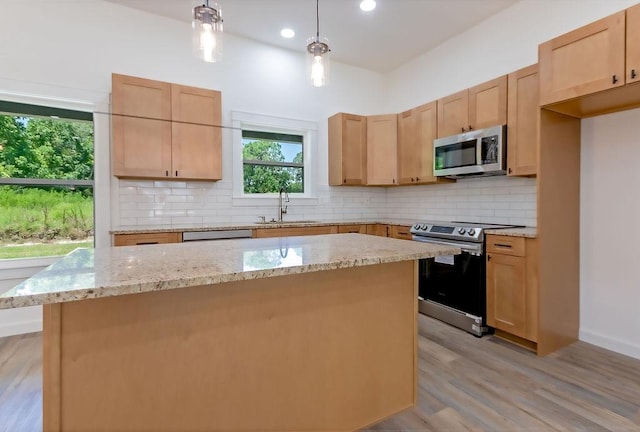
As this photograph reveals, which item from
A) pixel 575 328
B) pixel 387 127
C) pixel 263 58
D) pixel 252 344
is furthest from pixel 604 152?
pixel 263 58

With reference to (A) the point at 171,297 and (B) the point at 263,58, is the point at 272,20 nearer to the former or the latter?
(B) the point at 263,58

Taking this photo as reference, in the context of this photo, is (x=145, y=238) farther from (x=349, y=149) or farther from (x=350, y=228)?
(x=349, y=149)

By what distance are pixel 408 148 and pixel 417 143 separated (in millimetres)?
171

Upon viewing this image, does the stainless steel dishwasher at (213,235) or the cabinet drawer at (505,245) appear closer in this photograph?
the cabinet drawer at (505,245)

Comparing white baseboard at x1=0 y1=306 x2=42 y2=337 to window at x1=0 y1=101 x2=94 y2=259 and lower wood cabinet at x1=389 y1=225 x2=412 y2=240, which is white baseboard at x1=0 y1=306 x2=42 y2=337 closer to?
window at x1=0 y1=101 x2=94 y2=259

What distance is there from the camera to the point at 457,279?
→ 10.6ft

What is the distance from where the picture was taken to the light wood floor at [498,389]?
5.97 ft

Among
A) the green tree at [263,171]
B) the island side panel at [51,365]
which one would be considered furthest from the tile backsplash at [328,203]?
the island side panel at [51,365]

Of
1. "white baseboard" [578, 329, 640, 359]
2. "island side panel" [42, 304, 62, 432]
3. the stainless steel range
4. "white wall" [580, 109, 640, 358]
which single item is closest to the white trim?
the stainless steel range

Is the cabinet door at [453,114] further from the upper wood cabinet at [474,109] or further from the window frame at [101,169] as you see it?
the window frame at [101,169]

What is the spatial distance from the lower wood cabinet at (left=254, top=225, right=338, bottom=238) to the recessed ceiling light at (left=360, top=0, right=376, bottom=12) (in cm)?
237

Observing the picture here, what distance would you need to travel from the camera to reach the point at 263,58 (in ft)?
13.9

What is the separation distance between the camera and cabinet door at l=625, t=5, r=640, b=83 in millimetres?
2092

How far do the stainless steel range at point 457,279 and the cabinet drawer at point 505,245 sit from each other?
71mm
